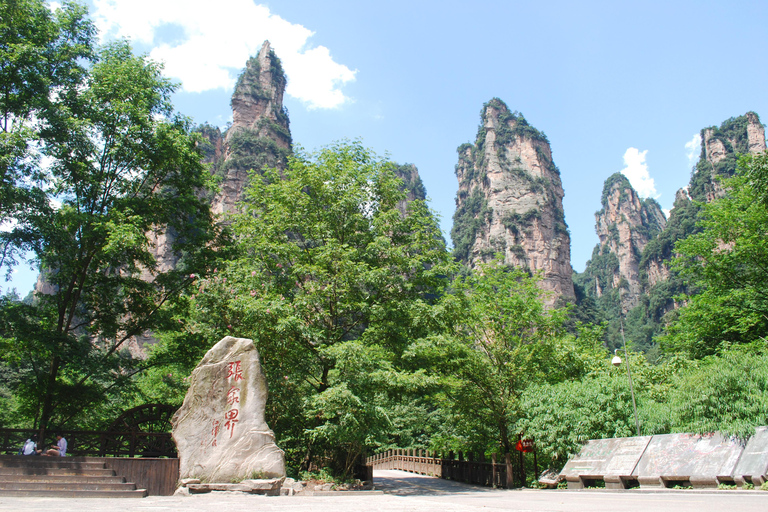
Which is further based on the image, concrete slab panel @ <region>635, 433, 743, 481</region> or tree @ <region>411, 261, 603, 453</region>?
tree @ <region>411, 261, 603, 453</region>

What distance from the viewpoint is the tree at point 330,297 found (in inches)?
403

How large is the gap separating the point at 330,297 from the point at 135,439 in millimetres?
5612

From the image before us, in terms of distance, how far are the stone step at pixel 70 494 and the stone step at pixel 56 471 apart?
696mm

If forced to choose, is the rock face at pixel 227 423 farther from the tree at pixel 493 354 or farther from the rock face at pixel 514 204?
the rock face at pixel 514 204

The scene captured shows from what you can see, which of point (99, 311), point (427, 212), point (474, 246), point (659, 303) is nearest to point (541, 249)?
point (474, 246)

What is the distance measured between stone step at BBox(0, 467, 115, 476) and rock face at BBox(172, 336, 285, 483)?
150 centimetres

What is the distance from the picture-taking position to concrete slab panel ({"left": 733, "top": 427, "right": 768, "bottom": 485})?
21.0ft

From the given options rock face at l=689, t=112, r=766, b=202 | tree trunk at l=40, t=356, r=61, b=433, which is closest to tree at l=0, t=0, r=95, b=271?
tree trunk at l=40, t=356, r=61, b=433

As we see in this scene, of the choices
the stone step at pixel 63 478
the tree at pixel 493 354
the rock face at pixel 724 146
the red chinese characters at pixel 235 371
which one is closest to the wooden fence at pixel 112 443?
the stone step at pixel 63 478

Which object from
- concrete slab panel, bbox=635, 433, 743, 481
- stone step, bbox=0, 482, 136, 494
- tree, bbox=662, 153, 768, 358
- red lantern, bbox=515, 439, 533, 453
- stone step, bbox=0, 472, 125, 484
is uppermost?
tree, bbox=662, 153, 768, 358

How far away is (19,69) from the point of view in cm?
1241

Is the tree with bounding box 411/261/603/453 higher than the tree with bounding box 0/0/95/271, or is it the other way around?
the tree with bounding box 0/0/95/271

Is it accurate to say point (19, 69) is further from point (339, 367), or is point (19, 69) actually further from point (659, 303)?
point (659, 303)

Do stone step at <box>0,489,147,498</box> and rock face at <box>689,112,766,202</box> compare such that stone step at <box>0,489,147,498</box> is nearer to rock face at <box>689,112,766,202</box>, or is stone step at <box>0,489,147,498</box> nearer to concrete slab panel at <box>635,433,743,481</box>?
concrete slab panel at <box>635,433,743,481</box>
